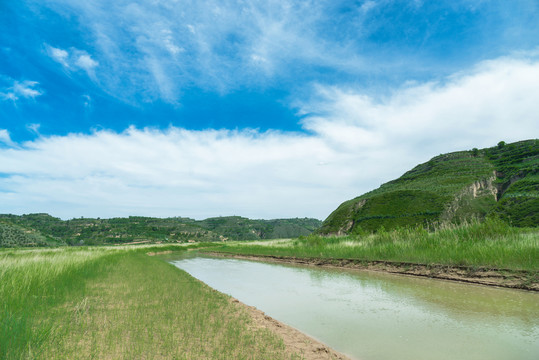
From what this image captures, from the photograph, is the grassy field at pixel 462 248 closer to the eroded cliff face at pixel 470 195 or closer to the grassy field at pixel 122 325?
the grassy field at pixel 122 325

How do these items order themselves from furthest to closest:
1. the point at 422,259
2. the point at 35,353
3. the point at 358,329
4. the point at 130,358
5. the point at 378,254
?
the point at 378,254
the point at 422,259
the point at 358,329
the point at 130,358
the point at 35,353

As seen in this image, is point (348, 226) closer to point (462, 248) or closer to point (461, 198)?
point (461, 198)

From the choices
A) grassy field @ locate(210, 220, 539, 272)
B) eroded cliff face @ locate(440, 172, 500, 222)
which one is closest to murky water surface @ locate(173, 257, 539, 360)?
grassy field @ locate(210, 220, 539, 272)

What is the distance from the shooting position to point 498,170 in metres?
110

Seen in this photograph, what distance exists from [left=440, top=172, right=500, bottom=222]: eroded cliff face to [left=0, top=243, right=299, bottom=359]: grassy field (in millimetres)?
91638

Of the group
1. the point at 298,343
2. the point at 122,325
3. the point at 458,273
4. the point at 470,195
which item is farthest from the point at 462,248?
the point at 470,195

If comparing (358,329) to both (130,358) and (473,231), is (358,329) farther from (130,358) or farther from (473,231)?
(473,231)

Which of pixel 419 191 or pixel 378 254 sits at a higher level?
pixel 419 191

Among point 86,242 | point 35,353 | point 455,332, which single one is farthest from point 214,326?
point 86,242

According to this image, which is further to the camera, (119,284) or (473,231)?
(473,231)

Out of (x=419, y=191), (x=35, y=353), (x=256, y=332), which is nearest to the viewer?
(x=35, y=353)

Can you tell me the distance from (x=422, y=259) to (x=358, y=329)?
39.4ft

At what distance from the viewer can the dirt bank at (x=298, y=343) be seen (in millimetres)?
5415

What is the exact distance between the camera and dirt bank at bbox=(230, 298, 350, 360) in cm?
542
